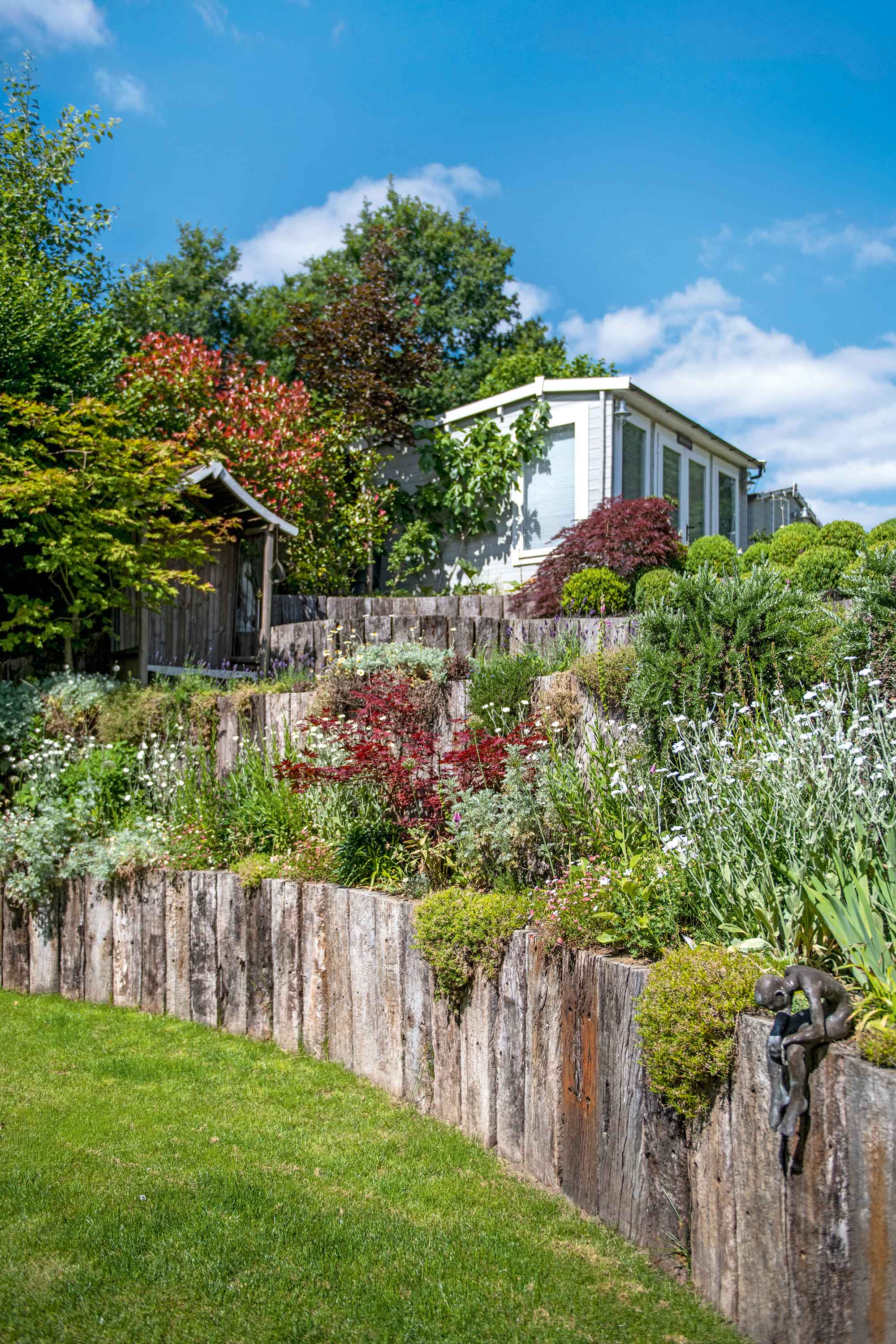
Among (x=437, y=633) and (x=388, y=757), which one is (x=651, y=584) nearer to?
(x=437, y=633)

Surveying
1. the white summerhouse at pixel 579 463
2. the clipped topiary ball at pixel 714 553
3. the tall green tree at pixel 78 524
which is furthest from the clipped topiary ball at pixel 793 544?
the tall green tree at pixel 78 524

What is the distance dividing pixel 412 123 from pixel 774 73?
4.05 metres

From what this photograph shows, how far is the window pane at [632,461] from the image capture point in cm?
1456

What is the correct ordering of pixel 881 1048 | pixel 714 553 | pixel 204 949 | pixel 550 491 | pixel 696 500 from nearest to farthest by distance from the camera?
pixel 881 1048, pixel 204 949, pixel 714 553, pixel 550 491, pixel 696 500

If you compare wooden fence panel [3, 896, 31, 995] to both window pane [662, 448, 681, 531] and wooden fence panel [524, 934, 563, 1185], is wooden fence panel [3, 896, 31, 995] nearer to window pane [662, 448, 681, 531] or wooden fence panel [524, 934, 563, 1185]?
wooden fence panel [524, 934, 563, 1185]

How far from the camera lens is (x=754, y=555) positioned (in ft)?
39.4

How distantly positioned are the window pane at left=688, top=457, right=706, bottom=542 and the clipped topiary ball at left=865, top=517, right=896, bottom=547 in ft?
18.7

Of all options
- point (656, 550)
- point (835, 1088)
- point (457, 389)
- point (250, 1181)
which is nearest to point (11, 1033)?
point (250, 1181)

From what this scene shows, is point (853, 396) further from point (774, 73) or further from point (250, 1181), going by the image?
point (250, 1181)

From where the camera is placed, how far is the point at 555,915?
409cm

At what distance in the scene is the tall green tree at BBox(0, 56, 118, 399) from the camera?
34.1ft

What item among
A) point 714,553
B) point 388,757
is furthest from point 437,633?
point 714,553

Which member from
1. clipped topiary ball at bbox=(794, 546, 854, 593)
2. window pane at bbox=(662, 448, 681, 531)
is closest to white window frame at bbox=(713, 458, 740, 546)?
window pane at bbox=(662, 448, 681, 531)

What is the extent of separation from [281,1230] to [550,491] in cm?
1217
